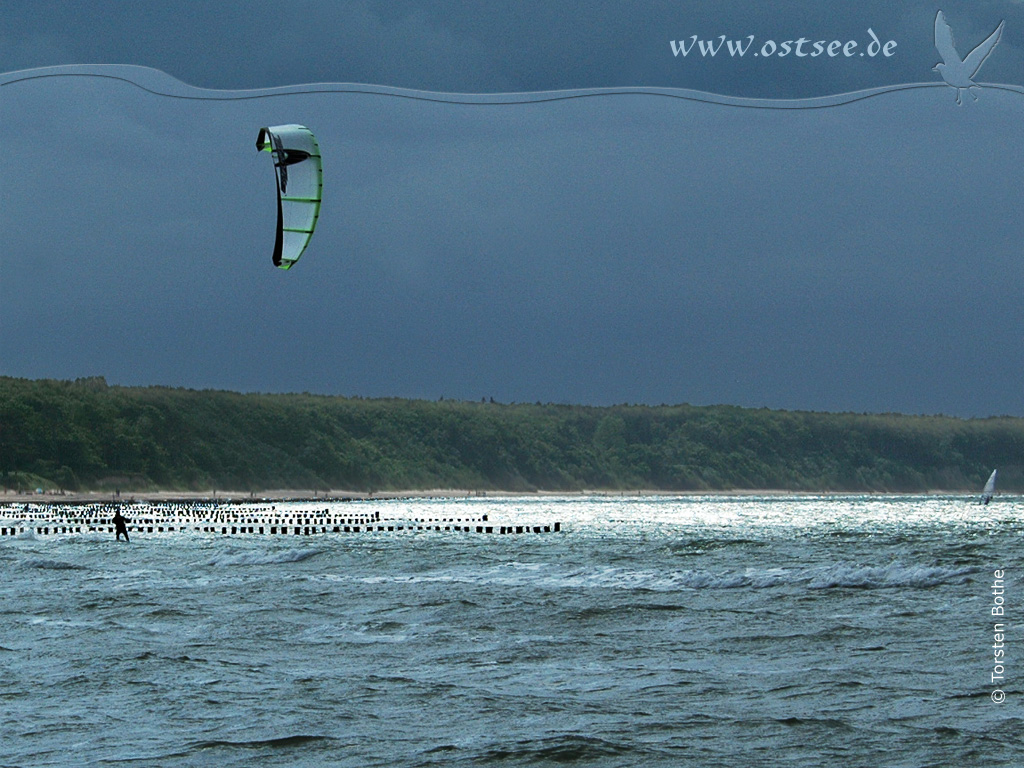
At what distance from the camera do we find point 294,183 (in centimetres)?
1630

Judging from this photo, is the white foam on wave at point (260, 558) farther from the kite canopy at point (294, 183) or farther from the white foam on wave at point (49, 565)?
the kite canopy at point (294, 183)

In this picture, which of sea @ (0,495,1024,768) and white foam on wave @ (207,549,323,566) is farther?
white foam on wave @ (207,549,323,566)

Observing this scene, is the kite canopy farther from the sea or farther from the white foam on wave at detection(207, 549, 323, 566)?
the white foam on wave at detection(207, 549, 323, 566)

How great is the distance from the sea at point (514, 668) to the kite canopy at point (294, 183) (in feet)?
17.3

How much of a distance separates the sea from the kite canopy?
527 centimetres

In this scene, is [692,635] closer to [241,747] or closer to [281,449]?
[241,747]

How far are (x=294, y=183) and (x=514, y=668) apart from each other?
22.2 ft

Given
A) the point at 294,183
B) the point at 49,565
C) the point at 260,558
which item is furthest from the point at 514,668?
the point at 260,558

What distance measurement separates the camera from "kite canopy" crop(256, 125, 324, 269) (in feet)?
51.7

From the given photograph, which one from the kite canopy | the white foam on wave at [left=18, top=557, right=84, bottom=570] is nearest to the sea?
the white foam on wave at [left=18, top=557, right=84, bottom=570]

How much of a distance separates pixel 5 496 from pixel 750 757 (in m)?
125

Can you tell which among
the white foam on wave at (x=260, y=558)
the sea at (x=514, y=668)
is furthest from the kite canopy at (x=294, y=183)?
the white foam on wave at (x=260, y=558)

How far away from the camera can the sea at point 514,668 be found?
37.1ft

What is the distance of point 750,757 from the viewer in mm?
10891
